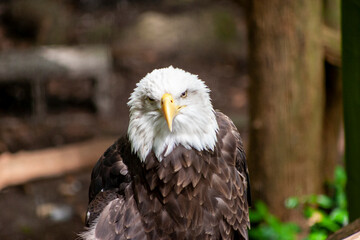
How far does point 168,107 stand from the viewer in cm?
200

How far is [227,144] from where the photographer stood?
245 cm

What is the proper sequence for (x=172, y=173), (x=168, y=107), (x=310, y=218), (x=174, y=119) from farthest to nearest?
(x=310, y=218)
(x=172, y=173)
(x=174, y=119)
(x=168, y=107)

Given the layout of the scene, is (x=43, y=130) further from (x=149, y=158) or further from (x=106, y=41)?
(x=149, y=158)

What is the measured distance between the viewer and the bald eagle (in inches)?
85.7

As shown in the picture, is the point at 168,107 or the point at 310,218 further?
the point at 310,218

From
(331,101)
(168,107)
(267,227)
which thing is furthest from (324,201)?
(168,107)

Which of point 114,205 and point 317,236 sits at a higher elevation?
point 114,205

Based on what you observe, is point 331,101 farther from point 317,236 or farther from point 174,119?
point 174,119

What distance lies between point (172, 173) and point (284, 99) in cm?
141

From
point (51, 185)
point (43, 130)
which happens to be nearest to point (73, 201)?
point (51, 185)

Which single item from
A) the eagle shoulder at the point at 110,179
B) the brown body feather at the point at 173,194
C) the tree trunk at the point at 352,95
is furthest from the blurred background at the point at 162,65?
the brown body feather at the point at 173,194

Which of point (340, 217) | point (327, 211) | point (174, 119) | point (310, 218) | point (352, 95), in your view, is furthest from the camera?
point (327, 211)

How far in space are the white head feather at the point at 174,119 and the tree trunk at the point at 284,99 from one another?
50.0 inches

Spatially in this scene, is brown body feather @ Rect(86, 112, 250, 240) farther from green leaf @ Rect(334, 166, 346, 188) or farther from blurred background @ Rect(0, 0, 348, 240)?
green leaf @ Rect(334, 166, 346, 188)
